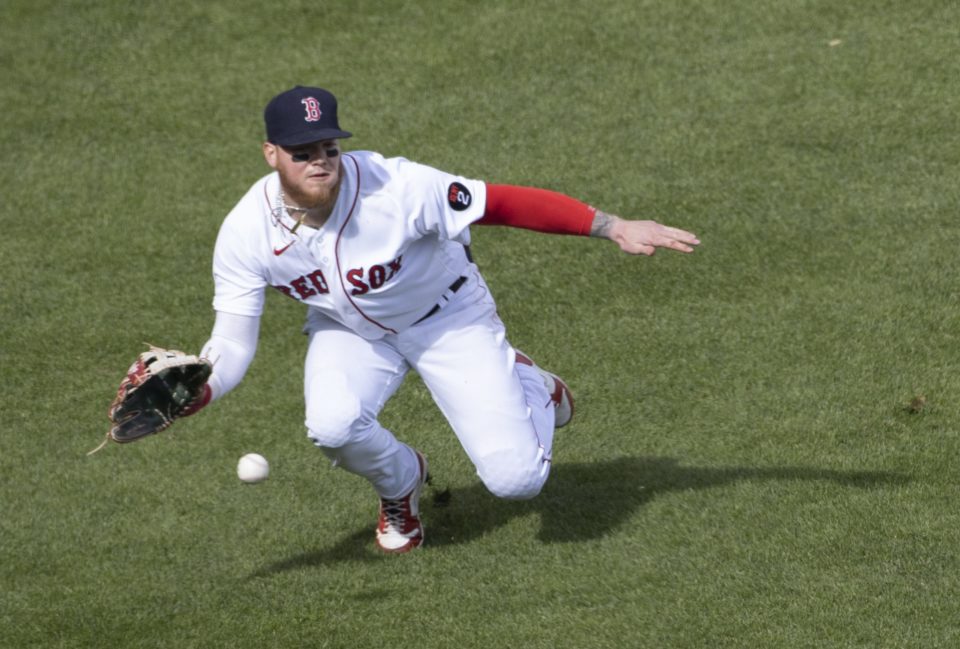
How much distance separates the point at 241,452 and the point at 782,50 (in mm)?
5251

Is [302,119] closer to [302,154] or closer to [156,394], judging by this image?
[302,154]

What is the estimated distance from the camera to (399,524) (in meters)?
6.43

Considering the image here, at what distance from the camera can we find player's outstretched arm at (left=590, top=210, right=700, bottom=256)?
5770 millimetres

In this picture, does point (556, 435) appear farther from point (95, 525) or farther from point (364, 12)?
point (364, 12)

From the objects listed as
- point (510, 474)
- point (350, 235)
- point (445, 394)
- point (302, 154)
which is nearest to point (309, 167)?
point (302, 154)

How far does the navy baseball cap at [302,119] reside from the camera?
224 inches

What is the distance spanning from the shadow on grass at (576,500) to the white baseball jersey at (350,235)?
3.88ft

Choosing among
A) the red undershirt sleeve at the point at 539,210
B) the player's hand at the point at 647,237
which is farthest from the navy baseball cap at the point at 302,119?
the player's hand at the point at 647,237

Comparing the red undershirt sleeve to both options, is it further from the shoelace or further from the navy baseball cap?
the shoelace

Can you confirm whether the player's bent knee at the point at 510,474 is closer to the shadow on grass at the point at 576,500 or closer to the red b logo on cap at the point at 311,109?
the shadow on grass at the point at 576,500

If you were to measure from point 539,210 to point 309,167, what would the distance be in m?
0.98

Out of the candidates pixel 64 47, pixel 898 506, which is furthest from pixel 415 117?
pixel 898 506

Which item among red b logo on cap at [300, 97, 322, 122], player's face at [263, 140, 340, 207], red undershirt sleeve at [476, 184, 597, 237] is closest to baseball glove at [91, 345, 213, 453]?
player's face at [263, 140, 340, 207]

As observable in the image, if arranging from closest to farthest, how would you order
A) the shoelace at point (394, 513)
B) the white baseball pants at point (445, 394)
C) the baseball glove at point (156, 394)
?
the baseball glove at point (156, 394)
the white baseball pants at point (445, 394)
the shoelace at point (394, 513)
